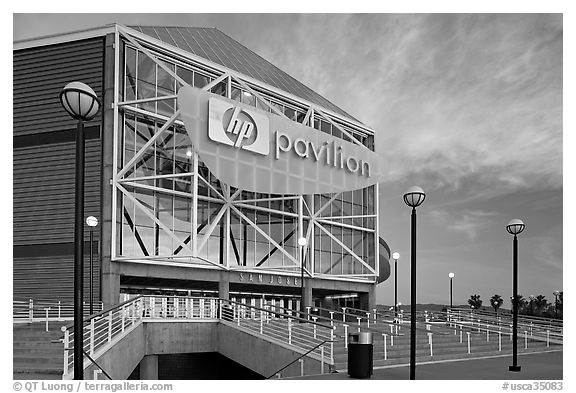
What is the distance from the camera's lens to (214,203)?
3219cm

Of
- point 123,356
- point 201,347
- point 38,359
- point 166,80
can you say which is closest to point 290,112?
point 166,80

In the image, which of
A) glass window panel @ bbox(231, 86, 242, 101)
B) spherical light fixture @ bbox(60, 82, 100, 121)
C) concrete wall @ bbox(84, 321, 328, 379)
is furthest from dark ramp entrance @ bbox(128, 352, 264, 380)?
spherical light fixture @ bbox(60, 82, 100, 121)

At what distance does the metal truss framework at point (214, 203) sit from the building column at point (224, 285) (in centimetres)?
56

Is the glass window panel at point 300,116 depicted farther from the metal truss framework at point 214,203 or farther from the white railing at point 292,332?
the white railing at point 292,332

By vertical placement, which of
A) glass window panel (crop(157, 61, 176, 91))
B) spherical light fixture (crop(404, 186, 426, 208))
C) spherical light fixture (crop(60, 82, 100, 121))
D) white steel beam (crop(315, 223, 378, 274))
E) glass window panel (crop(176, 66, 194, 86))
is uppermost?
glass window panel (crop(176, 66, 194, 86))

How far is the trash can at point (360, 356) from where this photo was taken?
14820 millimetres

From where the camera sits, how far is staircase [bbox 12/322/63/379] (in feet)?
46.0

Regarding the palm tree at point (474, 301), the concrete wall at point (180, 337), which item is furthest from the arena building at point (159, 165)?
the palm tree at point (474, 301)

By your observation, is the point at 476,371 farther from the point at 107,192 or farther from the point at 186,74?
the point at 186,74

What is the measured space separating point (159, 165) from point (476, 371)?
1697cm

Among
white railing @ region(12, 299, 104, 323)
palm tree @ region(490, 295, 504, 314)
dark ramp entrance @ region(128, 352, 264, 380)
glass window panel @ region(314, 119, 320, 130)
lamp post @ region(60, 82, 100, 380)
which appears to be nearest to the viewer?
lamp post @ region(60, 82, 100, 380)

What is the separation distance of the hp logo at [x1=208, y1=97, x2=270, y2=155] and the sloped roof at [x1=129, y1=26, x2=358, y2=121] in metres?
6.08

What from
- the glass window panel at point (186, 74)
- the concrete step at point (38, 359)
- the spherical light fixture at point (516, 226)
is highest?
the glass window panel at point (186, 74)

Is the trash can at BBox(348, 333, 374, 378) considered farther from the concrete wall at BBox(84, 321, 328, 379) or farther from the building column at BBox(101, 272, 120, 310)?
the building column at BBox(101, 272, 120, 310)
